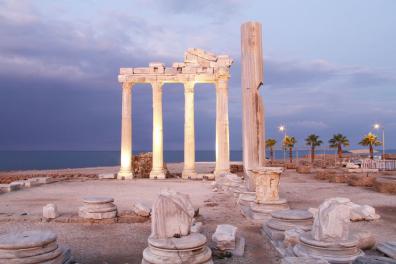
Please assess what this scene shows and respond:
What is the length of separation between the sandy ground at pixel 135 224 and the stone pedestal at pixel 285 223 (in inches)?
13.8

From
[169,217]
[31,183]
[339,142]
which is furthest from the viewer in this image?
[339,142]

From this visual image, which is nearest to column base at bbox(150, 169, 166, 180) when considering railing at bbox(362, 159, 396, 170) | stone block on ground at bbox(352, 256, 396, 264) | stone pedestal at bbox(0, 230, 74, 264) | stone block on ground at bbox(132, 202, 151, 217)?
stone block on ground at bbox(132, 202, 151, 217)

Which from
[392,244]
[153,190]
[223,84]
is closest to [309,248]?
[392,244]

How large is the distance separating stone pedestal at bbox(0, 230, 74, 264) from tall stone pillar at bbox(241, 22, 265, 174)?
914cm

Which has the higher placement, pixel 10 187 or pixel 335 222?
pixel 335 222

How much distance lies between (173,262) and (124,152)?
25063 millimetres

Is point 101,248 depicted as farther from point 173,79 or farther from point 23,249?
point 173,79

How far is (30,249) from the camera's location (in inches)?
303

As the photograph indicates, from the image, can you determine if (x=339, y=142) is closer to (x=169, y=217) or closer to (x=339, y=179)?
(x=339, y=179)

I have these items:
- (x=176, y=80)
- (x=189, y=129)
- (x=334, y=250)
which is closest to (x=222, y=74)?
(x=176, y=80)

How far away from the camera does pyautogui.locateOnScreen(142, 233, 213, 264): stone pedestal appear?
297 inches

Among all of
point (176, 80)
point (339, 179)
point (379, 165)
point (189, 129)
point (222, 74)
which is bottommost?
point (339, 179)

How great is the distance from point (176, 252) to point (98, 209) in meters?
6.79

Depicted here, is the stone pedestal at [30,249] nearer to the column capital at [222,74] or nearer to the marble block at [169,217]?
the marble block at [169,217]
